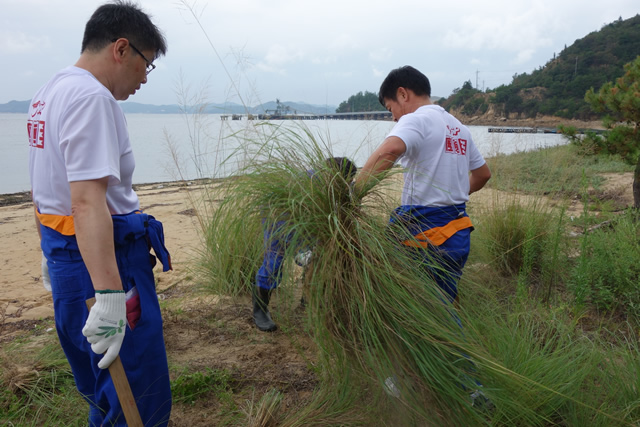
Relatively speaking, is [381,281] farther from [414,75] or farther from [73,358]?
[414,75]

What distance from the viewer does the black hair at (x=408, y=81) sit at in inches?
98.3

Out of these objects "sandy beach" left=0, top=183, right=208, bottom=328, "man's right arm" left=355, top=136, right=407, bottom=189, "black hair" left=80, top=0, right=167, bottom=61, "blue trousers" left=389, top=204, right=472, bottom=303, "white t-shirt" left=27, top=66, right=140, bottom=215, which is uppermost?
"black hair" left=80, top=0, right=167, bottom=61

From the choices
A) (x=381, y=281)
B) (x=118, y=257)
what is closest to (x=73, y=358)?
(x=118, y=257)

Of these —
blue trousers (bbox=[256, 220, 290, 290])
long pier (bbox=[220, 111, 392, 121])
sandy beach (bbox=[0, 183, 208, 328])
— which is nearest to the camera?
blue trousers (bbox=[256, 220, 290, 290])

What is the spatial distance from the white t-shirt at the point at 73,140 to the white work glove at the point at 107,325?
13.1 inches

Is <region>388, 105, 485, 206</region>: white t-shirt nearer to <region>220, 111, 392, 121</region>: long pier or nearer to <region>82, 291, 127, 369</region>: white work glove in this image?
<region>220, 111, 392, 121</region>: long pier

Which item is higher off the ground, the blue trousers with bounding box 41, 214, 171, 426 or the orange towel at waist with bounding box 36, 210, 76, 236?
the orange towel at waist with bounding box 36, 210, 76, 236

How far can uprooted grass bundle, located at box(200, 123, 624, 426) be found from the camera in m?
1.58

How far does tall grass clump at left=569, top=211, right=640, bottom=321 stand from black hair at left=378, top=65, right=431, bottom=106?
1440mm

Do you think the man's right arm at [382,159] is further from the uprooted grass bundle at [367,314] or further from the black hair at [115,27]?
the black hair at [115,27]

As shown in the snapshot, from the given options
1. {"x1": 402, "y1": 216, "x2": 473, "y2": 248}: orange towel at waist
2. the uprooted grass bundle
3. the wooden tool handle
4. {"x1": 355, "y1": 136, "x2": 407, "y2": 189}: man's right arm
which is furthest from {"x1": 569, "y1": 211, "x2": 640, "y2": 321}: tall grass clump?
the wooden tool handle

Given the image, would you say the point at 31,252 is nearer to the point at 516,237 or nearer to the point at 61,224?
the point at 61,224

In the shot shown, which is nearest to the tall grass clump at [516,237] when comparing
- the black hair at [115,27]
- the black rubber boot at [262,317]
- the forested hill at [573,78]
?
the black rubber boot at [262,317]

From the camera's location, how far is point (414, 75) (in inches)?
98.2
